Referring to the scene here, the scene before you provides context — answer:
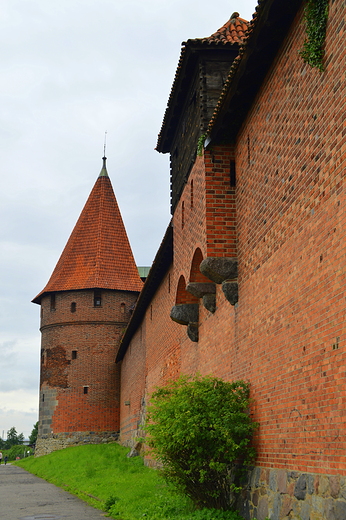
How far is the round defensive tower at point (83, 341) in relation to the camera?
3203cm

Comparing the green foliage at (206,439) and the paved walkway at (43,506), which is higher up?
the green foliage at (206,439)

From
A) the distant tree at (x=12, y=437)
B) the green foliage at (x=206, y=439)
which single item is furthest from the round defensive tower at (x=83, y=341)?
the distant tree at (x=12, y=437)

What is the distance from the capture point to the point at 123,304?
3412cm

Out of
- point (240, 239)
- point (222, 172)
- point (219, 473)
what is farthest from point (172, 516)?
point (222, 172)

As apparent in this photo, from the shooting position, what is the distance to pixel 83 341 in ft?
108

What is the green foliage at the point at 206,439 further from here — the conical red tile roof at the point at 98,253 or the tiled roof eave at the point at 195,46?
the conical red tile roof at the point at 98,253

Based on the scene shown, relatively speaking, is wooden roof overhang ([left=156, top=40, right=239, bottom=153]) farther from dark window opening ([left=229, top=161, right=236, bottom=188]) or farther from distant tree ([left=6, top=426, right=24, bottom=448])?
distant tree ([left=6, top=426, right=24, bottom=448])

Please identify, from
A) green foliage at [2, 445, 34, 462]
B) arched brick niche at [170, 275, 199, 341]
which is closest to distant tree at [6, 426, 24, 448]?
green foliage at [2, 445, 34, 462]

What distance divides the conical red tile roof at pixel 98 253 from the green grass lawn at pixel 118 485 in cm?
922

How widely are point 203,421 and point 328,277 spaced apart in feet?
10.8

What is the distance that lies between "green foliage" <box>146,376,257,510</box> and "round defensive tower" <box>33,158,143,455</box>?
23.8 meters

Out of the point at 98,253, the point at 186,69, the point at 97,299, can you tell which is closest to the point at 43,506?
the point at 186,69

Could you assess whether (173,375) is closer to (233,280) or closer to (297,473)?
(233,280)

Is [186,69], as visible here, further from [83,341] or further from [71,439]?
[71,439]
